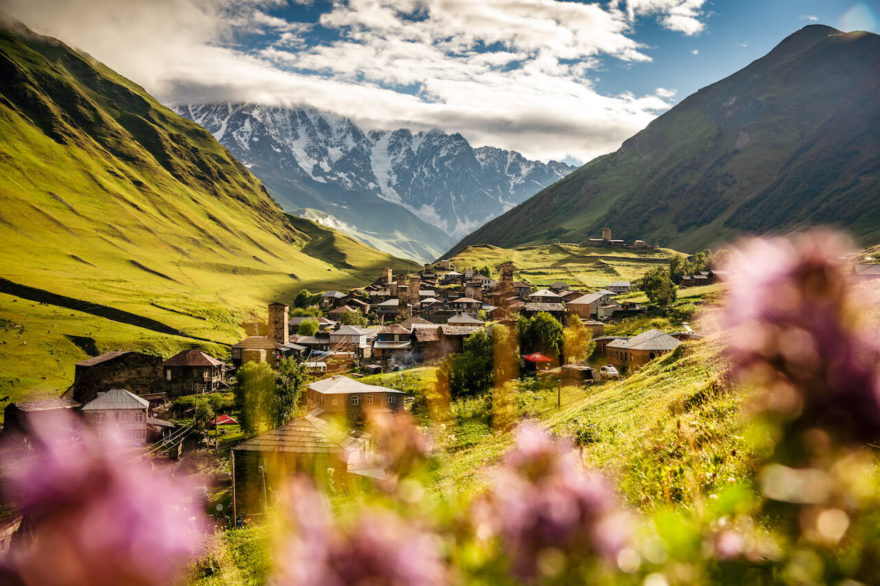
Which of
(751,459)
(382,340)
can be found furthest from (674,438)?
(382,340)

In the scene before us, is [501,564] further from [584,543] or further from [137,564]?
[137,564]

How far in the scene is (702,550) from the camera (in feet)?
6.88

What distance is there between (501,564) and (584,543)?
0.33 metres

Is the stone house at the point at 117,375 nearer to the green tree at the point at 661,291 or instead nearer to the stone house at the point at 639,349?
the stone house at the point at 639,349

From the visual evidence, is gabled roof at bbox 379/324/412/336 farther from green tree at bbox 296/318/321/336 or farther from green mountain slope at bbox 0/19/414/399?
green mountain slope at bbox 0/19/414/399

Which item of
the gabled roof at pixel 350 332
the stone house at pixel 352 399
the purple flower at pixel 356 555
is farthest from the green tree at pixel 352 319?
A: the purple flower at pixel 356 555

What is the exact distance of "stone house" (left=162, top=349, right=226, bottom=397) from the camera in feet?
235

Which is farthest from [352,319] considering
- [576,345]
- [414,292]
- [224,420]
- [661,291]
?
[661,291]

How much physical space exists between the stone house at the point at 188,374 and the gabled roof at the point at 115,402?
1735 cm

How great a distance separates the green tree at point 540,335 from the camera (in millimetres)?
59750

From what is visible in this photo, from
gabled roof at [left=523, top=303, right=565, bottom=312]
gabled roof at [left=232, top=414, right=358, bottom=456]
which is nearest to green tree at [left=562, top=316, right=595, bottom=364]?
gabled roof at [left=523, top=303, right=565, bottom=312]

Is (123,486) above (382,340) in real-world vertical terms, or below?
above

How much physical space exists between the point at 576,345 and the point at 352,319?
5880 cm

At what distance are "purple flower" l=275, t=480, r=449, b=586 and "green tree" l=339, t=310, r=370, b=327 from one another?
108m
